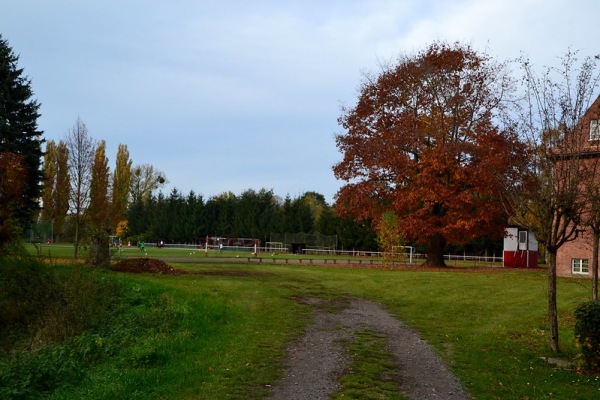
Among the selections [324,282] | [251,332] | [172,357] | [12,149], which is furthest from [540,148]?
[12,149]

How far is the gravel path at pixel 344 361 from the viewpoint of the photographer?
934 cm

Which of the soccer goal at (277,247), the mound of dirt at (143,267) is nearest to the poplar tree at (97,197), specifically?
the mound of dirt at (143,267)

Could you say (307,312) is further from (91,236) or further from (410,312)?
(91,236)

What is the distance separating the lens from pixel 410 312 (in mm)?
19422

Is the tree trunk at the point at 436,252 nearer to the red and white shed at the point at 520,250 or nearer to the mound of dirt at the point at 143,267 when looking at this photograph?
the red and white shed at the point at 520,250

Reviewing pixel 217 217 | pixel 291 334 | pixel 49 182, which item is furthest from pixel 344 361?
pixel 217 217

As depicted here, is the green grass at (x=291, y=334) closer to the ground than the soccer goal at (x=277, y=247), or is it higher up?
closer to the ground

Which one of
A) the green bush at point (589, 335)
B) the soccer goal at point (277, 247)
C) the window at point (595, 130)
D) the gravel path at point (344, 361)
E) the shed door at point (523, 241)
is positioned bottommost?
the gravel path at point (344, 361)

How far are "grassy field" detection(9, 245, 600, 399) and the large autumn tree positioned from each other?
25.4 feet

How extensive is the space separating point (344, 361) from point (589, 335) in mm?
4781

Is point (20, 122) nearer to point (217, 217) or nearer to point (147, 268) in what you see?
point (147, 268)

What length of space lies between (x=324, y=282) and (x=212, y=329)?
13005 millimetres

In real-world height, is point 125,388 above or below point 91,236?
below

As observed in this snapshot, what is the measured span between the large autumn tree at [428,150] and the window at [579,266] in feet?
15.7
